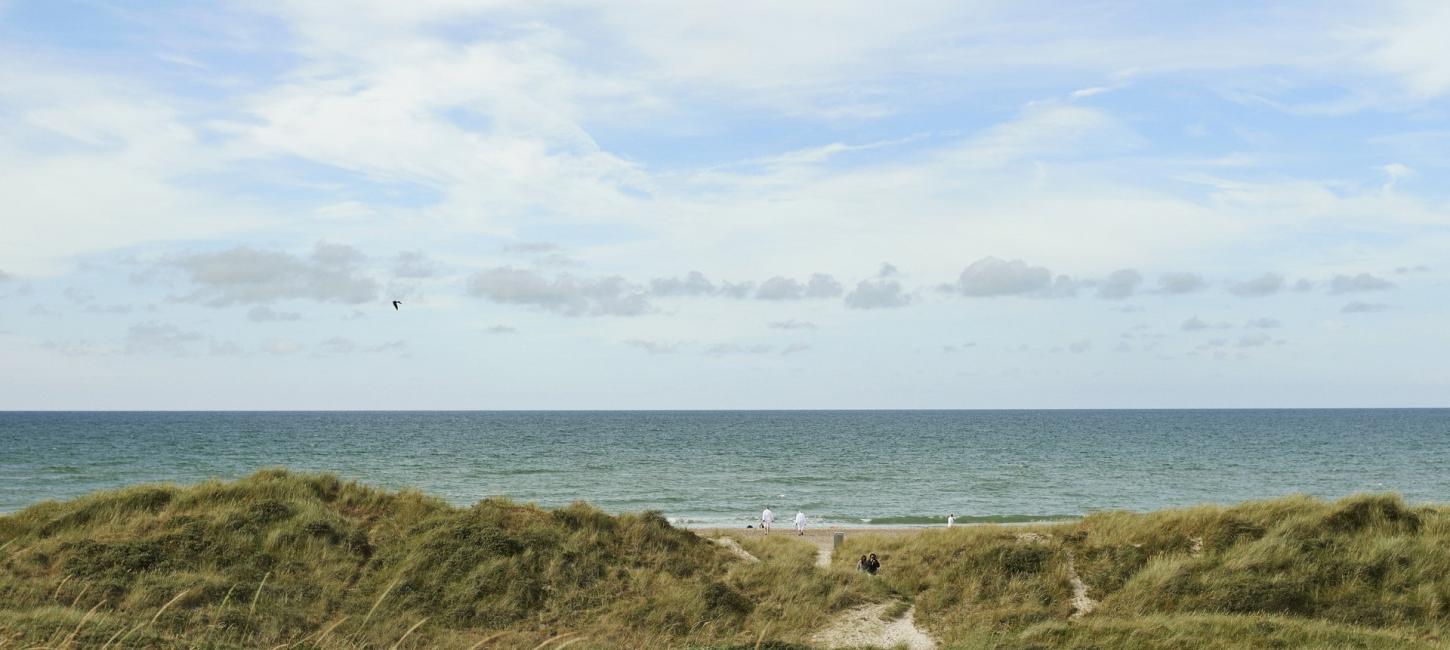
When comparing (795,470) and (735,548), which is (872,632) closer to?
(735,548)

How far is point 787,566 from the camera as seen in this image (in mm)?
23797

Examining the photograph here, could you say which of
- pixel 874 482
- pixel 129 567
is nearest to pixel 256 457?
pixel 874 482

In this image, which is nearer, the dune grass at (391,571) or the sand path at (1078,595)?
the dune grass at (391,571)

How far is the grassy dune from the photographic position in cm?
1855

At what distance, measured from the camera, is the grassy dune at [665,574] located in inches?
730

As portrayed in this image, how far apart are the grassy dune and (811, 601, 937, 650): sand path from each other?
0.33m

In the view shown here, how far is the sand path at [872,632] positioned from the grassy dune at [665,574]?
0.33m

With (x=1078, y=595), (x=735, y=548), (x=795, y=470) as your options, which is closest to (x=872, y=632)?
(x=1078, y=595)

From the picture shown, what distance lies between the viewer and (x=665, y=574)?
2348 cm

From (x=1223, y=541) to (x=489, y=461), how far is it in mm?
74497

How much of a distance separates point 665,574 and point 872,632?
5529 mm

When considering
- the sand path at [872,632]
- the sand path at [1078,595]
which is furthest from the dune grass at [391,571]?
the sand path at [1078,595]

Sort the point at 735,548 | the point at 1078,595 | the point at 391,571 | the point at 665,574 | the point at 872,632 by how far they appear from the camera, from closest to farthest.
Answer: the point at 872,632 < the point at 1078,595 < the point at 391,571 < the point at 665,574 < the point at 735,548

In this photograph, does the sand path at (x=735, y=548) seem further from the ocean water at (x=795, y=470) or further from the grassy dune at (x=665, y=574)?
the ocean water at (x=795, y=470)
